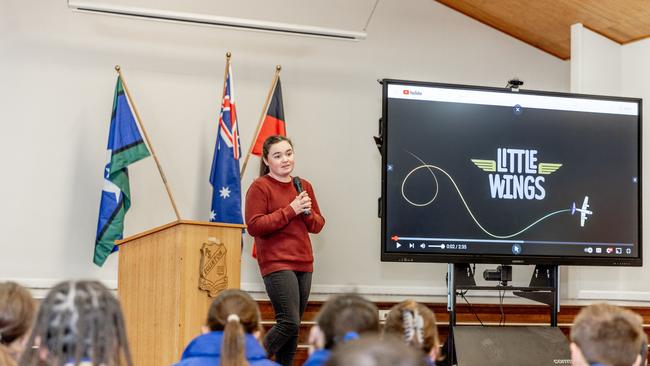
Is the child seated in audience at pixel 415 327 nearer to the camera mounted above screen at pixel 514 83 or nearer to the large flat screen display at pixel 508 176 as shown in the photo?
the large flat screen display at pixel 508 176

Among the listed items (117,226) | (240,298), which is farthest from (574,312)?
(240,298)

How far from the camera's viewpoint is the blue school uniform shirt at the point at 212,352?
2.34 m

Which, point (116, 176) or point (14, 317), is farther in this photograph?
point (116, 176)

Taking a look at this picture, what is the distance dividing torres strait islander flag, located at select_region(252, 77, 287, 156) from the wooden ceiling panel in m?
1.80

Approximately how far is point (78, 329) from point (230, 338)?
663mm

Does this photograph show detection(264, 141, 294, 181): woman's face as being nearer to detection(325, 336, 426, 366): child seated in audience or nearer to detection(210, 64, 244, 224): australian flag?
detection(210, 64, 244, 224): australian flag

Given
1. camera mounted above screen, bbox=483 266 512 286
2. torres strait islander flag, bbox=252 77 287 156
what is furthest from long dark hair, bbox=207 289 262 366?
torres strait islander flag, bbox=252 77 287 156

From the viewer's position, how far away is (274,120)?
5.94 m

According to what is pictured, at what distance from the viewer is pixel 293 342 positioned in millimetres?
4453

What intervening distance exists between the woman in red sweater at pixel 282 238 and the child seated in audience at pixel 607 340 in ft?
7.47

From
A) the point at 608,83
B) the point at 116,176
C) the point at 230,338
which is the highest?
the point at 608,83

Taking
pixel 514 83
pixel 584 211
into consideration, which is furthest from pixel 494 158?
pixel 584 211

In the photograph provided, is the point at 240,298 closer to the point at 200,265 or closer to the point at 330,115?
the point at 200,265

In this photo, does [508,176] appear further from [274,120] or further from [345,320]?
[345,320]
